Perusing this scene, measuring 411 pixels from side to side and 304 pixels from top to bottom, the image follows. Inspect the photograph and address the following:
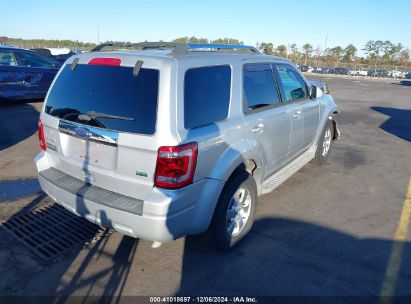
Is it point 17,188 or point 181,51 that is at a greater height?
point 181,51

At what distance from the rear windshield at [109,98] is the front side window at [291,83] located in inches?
85.5

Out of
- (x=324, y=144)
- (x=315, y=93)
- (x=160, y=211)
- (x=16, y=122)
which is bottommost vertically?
(x=16, y=122)

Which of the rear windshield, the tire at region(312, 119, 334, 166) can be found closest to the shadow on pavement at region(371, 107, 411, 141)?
the tire at region(312, 119, 334, 166)

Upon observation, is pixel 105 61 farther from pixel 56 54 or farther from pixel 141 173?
pixel 56 54

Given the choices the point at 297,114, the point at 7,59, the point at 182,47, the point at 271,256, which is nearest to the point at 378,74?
the point at 7,59

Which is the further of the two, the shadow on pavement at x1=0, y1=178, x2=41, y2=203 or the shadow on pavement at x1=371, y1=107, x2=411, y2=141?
the shadow on pavement at x1=371, y1=107, x2=411, y2=141

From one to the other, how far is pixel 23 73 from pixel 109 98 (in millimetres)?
8166

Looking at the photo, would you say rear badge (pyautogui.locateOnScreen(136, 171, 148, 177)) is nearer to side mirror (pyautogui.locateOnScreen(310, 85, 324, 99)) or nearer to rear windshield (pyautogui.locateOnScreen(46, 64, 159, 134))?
rear windshield (pyautogui.locateOnScreen(46, 64, 159, 134))

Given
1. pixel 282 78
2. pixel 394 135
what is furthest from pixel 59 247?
pixel 394 135

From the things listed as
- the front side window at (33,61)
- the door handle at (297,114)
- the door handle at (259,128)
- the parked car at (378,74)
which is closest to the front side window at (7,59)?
the front side window at (33,61)

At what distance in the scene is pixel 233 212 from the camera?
3.48 m

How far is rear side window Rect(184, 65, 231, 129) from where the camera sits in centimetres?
283

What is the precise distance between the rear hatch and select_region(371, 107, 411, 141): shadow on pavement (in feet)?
25.5

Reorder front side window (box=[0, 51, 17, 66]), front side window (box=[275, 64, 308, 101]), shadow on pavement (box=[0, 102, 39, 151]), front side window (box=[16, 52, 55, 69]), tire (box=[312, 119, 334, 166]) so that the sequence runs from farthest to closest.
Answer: front side window (box=[16, 52, 55, 69]) → front side window (box=[0, 51, 17, 66]) → shadow on pavement (box=[0, 102, 39, 151]) → tire (box=[312, 119, 334, 166]) → front side window (box=[275, 64, 308, 101])
